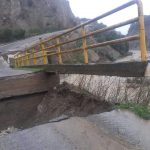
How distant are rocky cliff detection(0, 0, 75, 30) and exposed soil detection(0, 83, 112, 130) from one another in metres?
56.5

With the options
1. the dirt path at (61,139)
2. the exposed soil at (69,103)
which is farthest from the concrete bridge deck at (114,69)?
the dirt path at (61,139)

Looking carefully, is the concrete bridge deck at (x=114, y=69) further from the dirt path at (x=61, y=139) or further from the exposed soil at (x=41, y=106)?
the dirt path at (x=61, y=139)

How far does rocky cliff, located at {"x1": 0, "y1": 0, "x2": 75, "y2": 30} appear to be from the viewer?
68.7 m

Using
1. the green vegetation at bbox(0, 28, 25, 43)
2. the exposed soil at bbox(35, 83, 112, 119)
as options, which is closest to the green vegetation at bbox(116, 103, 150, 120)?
the exposed soil at bbox(35, 83, 112, 119)

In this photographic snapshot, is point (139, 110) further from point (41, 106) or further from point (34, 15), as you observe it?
point (34, 15)

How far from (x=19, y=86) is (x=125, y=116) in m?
4.84

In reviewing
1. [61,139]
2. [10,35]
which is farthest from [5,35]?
[61,139]

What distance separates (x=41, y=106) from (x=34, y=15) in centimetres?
6421

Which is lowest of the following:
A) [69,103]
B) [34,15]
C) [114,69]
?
[69,103]

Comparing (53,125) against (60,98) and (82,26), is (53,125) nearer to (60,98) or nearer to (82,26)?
(82,26)

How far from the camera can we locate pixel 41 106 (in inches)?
395

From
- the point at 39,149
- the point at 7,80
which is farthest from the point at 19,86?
the point at 39,149

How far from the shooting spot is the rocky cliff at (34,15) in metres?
68.7

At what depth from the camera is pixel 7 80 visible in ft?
32.0
